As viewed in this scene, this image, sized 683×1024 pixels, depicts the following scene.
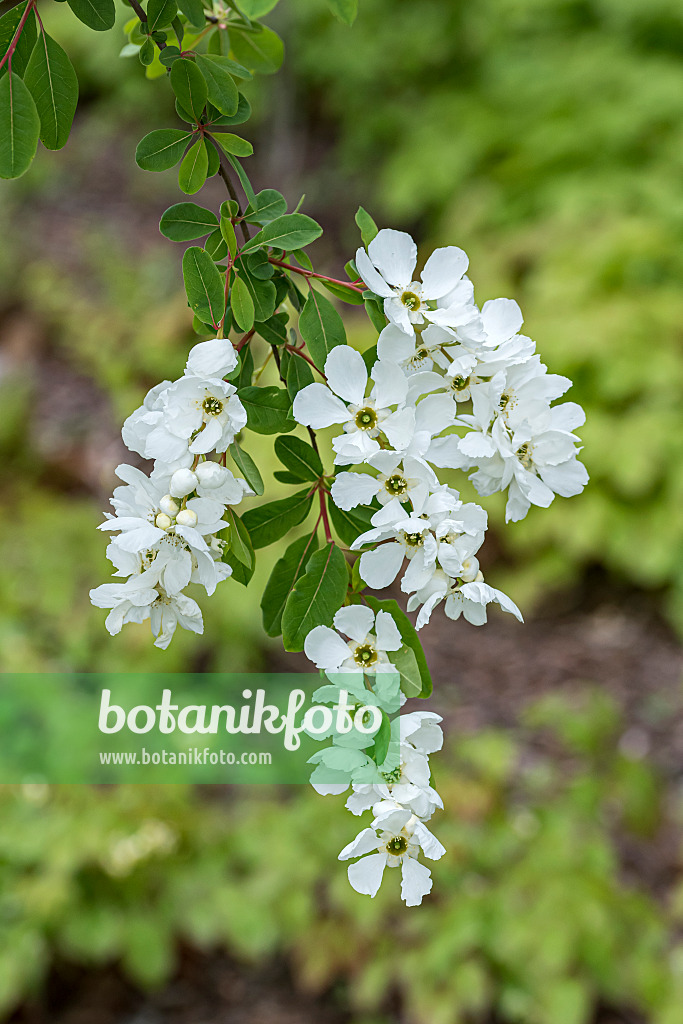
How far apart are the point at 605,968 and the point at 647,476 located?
1505 mm

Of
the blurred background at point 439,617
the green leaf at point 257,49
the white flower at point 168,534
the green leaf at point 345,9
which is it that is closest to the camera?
the white flower at point 168,534

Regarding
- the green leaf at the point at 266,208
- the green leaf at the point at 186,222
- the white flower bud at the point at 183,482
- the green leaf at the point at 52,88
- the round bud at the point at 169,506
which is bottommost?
the round bud at the point at 169,506

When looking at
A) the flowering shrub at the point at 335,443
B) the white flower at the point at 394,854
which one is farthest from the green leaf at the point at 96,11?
the white flower at the point at 394,854

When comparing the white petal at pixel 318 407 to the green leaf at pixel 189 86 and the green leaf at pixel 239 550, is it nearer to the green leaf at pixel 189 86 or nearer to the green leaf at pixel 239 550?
the green leaf at pixel 239 550

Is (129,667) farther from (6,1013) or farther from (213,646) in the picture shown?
(6,1013)

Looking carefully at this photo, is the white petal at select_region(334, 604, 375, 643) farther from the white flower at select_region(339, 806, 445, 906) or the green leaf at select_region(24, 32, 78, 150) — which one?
the green leaf at select_region(24, 32, 78, 150)

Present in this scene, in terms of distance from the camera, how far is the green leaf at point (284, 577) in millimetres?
670

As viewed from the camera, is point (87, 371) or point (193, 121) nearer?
point (193, 121)

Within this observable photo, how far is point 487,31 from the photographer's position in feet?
14.3

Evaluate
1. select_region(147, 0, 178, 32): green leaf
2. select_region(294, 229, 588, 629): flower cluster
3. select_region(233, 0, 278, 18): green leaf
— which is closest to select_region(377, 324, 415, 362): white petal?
select_region(294, 229, 588, 629): flower cluster

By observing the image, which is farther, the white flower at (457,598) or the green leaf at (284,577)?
the green leaf at (284,577)

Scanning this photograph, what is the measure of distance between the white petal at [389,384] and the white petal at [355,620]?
14 centimetres

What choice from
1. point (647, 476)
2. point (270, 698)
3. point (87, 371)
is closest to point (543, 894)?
point (270, 698)

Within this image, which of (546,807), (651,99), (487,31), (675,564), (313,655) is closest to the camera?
(313,655)
